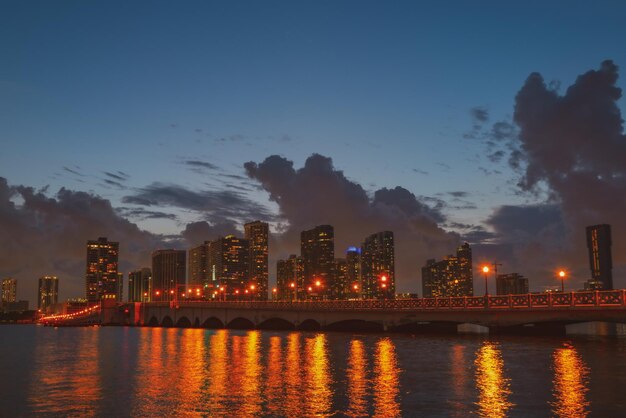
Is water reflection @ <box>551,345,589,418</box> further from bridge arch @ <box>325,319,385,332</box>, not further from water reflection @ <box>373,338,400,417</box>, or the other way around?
bridge arch @ <box>325,319,385,332</box>

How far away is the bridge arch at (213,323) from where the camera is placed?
479ft

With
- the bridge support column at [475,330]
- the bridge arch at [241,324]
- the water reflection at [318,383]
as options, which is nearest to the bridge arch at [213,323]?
the bridge arch at [241,324]

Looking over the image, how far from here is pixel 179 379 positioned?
4162 cm

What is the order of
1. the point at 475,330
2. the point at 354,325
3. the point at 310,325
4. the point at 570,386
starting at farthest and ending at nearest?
the point at 475,330 → the point at 310,325 → the point at 354,325 → the point at 570,386

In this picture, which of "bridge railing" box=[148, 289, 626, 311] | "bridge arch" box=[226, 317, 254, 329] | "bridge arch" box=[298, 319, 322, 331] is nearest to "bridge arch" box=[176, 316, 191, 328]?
"bridge arch" box=[226, 317, 254, 329]

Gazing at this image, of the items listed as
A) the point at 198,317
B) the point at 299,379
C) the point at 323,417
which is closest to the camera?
the point at 323,417

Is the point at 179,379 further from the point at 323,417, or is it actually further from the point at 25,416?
the point at 323,417

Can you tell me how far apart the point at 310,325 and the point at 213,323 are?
173 ft

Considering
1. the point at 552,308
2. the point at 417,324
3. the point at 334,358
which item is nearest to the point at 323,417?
the point at 334,358

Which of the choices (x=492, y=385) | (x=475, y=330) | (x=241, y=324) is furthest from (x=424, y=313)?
(x=241, y=324)

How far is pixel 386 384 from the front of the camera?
122 ft

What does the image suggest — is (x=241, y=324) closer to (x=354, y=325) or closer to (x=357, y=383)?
(x=354, y=325)

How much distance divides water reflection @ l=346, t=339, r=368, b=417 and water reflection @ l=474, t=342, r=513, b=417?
18.1ft

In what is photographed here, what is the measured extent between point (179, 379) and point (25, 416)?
13395mm
